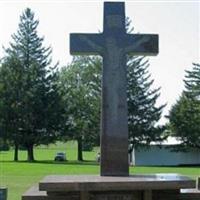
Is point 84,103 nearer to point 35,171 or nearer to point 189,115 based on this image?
point 189,115

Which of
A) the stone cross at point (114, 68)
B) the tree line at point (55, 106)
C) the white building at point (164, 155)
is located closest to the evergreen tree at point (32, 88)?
the tree line at point (55, 106)

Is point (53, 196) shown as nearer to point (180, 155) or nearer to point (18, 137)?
point (18, 137)

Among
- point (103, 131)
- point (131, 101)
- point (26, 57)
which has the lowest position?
point (103, 131)

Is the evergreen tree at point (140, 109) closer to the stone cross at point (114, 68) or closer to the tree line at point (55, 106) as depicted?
the tree line at point (55, 106)

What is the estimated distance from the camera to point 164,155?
2628 inches

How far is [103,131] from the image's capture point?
1177cm

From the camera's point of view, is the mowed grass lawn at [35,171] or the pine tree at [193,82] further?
the pine tree at [193,82]

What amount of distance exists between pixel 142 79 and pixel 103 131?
180ft

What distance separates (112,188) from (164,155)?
188 feet

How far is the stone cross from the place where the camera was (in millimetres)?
11680

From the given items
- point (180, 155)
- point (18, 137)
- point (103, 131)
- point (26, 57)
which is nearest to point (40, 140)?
point (18, 137)

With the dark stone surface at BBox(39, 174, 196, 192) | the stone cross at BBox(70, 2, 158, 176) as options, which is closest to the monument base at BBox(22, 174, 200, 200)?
the dark stone surface at BBox(39, 174, 196, 192)

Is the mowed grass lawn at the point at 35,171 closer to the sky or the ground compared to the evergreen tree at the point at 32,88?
closer to the ground

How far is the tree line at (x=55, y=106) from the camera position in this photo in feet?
209
